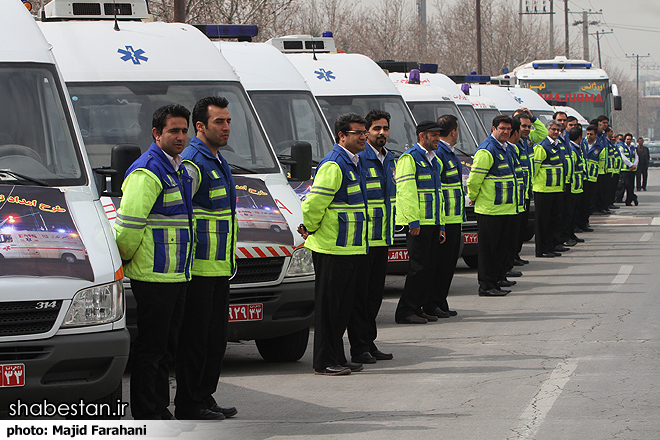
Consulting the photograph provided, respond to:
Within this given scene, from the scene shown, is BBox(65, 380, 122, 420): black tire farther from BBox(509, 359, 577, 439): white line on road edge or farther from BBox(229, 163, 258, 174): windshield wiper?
Answer: BBox(229, 163, 258, 174): windshield wiper

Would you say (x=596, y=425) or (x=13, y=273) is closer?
(x=13, y=273)

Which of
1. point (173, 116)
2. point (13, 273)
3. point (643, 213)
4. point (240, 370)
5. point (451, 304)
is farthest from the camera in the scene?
point (643, 213)

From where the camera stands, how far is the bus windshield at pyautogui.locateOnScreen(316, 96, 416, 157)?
13648 mm

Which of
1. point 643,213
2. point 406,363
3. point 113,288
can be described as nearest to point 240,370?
point 406,363

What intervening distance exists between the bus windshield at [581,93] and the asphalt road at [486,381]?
2071 centimetres

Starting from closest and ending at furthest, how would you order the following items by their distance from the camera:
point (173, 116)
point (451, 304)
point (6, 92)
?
point (173, 116) < point (6, 92) < point (451, 304)

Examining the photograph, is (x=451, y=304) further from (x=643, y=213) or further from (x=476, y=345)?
(x=643, y=213)

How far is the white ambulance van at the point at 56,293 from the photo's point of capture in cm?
563

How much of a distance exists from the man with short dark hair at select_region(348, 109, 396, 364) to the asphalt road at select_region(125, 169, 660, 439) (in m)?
0.26

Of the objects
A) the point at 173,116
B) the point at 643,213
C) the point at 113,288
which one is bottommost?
the point at 643,213

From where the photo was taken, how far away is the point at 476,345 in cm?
941

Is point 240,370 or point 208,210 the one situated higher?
point 208,210

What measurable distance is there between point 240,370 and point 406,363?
1346mm

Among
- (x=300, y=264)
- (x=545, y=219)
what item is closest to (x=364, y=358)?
(x=300, y=264)
